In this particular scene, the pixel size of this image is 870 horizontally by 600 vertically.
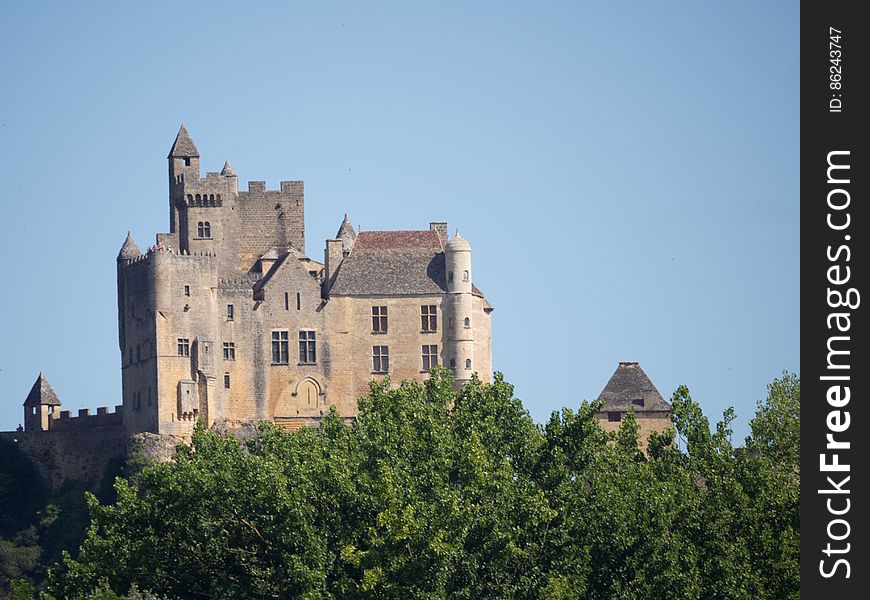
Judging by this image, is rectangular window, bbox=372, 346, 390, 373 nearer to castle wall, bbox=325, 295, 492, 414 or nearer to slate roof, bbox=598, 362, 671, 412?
castle wall, bbox=325, 295, 492, 414

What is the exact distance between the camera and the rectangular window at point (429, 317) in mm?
99250

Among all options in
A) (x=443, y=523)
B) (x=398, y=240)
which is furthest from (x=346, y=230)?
(x=443, y=523)

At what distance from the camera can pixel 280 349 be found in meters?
99.4

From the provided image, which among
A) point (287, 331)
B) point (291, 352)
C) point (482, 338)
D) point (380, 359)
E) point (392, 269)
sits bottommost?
point (380, 359)

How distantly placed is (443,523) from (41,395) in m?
56.7

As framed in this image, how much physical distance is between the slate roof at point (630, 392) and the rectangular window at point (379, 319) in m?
11.3

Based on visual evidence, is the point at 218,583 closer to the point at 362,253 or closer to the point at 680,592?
the point at 680,592

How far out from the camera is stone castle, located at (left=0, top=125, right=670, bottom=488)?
97812 mm

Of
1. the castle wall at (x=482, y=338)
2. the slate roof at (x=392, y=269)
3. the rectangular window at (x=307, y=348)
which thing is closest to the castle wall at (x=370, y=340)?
the slate roof at (x=392, y=269)

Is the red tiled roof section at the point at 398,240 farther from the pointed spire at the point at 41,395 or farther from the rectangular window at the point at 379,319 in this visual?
the pointed spire at the point at 41,395

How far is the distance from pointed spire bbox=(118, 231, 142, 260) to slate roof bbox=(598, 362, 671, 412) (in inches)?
1002

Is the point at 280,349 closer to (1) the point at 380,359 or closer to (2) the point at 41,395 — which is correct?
(1) the point at 380,359
